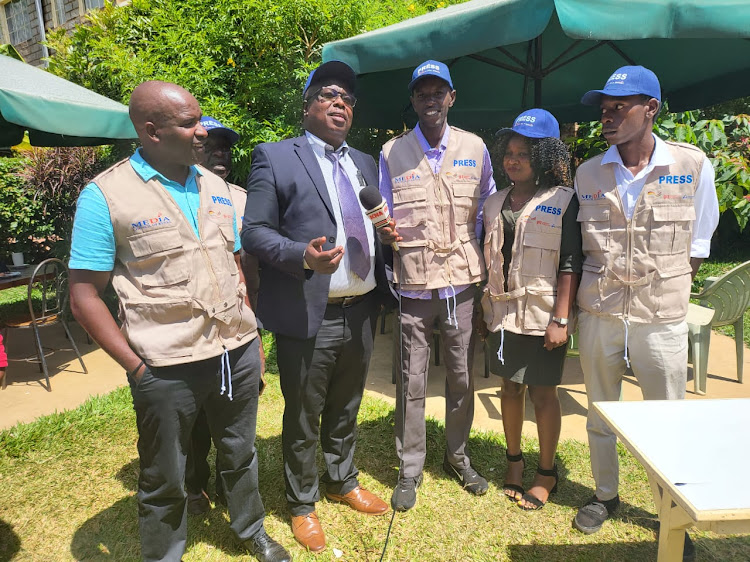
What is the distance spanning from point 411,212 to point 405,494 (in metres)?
1.69

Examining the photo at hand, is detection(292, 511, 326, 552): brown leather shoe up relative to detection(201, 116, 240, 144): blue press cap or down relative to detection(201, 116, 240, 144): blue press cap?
down

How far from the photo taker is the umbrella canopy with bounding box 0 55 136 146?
4125mm

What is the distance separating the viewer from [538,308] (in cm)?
275

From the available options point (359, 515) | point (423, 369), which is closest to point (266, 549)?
point (359, 515)

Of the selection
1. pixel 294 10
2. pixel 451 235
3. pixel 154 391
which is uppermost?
pixel 294 10

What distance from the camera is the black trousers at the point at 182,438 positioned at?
2.11 meters

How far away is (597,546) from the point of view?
2.66m

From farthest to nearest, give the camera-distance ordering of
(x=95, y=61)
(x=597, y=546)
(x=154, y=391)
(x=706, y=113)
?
(x=706, y=113), (x=95, y=61), (x=597, y=546), (x=154, y=391)

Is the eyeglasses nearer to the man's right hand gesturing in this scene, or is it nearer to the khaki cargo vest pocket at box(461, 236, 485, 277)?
the man's right hand gesturing

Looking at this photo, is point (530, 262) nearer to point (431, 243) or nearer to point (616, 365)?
point (431, 243)

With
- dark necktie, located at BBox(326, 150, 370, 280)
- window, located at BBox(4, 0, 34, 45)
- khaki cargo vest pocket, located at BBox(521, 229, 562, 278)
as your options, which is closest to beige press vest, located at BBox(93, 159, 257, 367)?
dark necktie, located at BBox(326, 150, 370, 280)

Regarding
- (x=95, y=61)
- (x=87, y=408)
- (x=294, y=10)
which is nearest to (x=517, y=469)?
(x=87, y=408)

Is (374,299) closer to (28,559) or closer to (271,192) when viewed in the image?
(271,192)

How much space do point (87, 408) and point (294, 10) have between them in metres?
5.08
